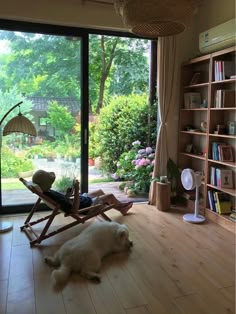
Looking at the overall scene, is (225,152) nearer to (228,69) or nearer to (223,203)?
(223,203)

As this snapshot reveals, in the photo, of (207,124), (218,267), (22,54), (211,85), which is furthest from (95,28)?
(218,267)

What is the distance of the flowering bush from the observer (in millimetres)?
4637

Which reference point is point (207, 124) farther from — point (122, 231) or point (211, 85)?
point (122, 231)

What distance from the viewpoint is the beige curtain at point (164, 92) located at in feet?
13.5

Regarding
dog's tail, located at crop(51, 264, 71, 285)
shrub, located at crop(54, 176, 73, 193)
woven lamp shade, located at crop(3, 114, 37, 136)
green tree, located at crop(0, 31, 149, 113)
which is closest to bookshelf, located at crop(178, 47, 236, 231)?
green tree, located at crop(0, 31, 149, 113)

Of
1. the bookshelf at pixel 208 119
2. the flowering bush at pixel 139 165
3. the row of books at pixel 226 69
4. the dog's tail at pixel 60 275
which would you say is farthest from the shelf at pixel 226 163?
the dog's tail at pixel 60 275

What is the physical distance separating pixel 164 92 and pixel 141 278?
2.61 m

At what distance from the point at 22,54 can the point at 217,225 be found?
10.3ft

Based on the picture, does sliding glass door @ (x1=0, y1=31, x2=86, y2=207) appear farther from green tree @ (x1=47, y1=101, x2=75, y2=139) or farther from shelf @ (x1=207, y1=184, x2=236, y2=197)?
shelf @ (x1=207, y1=184, x2=236, y2=197)

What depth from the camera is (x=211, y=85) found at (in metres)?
3.71

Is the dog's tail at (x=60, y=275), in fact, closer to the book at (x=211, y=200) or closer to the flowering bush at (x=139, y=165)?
the book at (x=211, y=200)

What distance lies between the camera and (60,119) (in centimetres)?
405

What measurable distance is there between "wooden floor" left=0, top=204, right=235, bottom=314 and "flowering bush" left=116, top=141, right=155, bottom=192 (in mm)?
1356

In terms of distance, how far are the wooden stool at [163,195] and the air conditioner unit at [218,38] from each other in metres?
1.82
